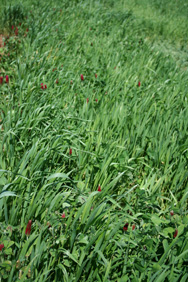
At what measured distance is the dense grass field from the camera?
1207mm

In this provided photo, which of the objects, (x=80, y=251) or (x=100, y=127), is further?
(x=100, y=127)

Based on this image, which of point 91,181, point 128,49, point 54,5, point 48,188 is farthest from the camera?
point 54,5

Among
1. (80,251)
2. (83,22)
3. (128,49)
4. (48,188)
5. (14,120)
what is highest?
(83,22)

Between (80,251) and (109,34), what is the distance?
13.4ft

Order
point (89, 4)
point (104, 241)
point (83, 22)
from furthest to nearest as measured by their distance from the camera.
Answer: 1. point (89, 4)
2. point (83, 22)
3. point (104, 241)

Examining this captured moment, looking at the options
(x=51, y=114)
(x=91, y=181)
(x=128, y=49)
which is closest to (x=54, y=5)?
(x=128, y=49)

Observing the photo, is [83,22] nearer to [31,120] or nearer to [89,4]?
[89,4]

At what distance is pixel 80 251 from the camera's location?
127 centimetres

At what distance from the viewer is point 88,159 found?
71.6 inches

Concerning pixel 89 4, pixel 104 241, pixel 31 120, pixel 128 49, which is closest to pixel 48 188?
pixel 104 241

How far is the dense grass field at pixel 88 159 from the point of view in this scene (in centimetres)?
121

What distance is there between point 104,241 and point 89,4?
6061mm

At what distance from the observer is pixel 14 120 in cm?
189

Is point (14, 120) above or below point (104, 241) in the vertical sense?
above
